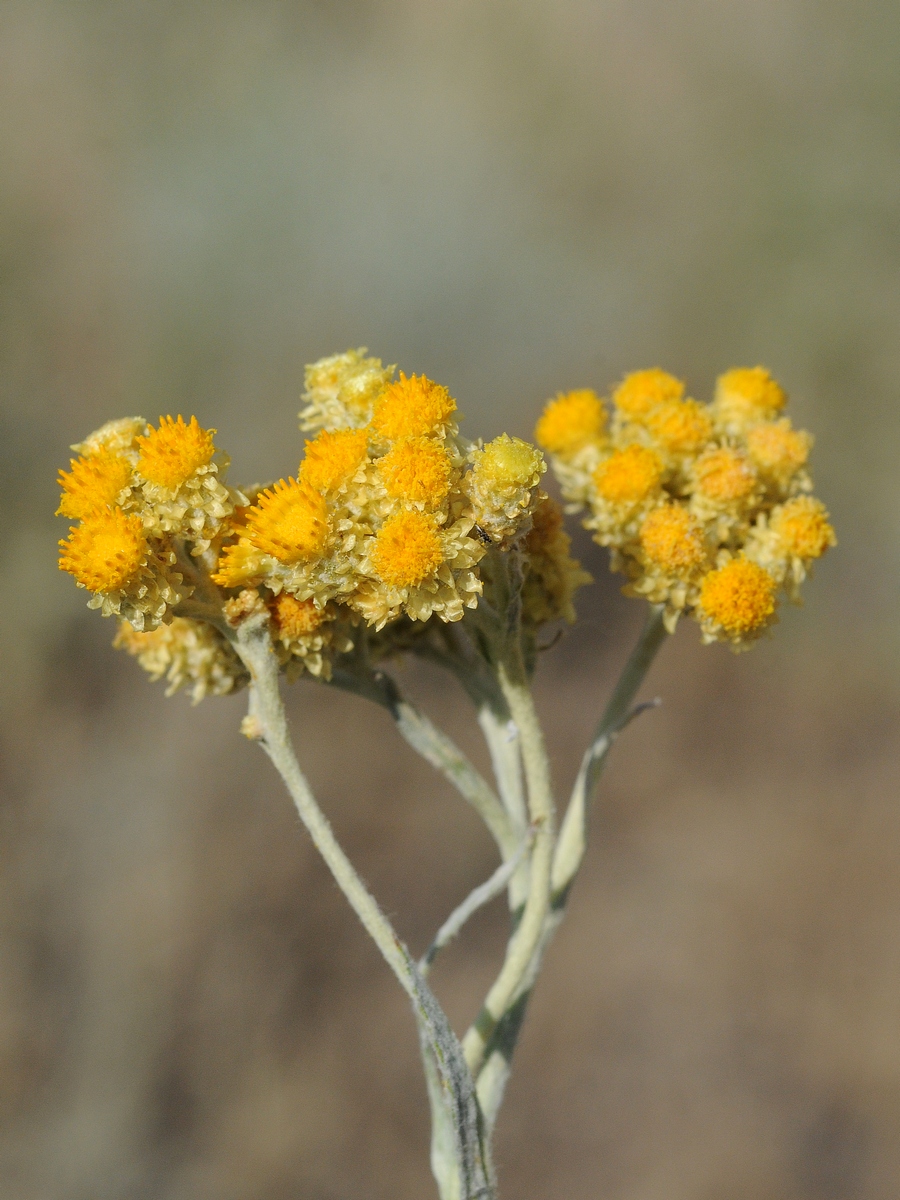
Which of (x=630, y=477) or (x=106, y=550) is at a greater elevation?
(x=106, y=550)

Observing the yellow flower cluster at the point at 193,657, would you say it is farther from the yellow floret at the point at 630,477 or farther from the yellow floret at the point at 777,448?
the yellow floret at the point at 777,448

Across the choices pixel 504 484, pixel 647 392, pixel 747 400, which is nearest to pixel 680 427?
pixel 647 392

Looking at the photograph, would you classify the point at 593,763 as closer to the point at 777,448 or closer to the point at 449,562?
the point at 449,562

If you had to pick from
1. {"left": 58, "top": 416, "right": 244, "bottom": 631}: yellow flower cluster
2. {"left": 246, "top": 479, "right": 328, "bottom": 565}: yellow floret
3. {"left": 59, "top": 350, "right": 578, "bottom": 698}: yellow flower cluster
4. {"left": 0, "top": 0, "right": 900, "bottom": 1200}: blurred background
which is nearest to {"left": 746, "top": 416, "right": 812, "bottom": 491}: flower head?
{"left": 59, "top": 350, "right": 578, "bottom": 698}: yellow flower cluster

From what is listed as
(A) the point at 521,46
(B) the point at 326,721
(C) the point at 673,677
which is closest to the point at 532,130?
(A) the point at 521,46

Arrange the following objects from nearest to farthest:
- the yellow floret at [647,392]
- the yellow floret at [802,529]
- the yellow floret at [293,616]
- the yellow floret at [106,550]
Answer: the yellow floret at [106,550], the yellow floret at [293,616], the yellow floret at [802,529], the yellow floret at [647,392]

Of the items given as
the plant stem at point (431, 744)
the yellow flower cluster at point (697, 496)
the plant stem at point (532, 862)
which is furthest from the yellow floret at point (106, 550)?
the yellow flower cluster at point (697, 496)
